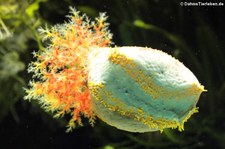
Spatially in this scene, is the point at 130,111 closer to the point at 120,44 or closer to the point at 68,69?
the point at 68,69

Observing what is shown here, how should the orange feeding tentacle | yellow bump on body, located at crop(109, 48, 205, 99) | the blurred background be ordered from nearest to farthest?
yellow bump on body, located at crop(109, 48, 205, 99) < the orange feeding tentacle < the blurred background

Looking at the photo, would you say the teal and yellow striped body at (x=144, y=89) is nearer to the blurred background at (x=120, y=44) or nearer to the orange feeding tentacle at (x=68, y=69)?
the orange feeding tentacle at (x=68, y=69)

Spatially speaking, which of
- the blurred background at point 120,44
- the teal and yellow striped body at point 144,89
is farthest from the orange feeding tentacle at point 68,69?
the blurred background at point 120,44

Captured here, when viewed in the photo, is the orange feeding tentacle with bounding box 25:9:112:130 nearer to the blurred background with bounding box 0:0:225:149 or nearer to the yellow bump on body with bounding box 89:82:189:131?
the yellow bump on body with bounding box 89:82:189:131

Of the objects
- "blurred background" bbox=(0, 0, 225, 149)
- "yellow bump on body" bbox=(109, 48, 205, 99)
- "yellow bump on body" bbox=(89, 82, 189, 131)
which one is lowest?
"yellow bump on body" bbox=(89, 82, 189, 131)

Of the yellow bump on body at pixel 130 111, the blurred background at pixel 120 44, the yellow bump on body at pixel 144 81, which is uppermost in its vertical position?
the blurred background at pixel 120 44

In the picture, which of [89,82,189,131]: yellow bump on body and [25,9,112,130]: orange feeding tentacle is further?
[25,9,112,130]: orange feeding tentacle

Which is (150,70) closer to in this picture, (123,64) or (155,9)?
(123,64)

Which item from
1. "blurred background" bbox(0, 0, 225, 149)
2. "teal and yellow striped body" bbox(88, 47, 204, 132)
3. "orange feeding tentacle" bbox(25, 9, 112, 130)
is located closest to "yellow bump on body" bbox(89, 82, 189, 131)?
"teal and yellow striped body" bbox(88, 47, 204, 132)
